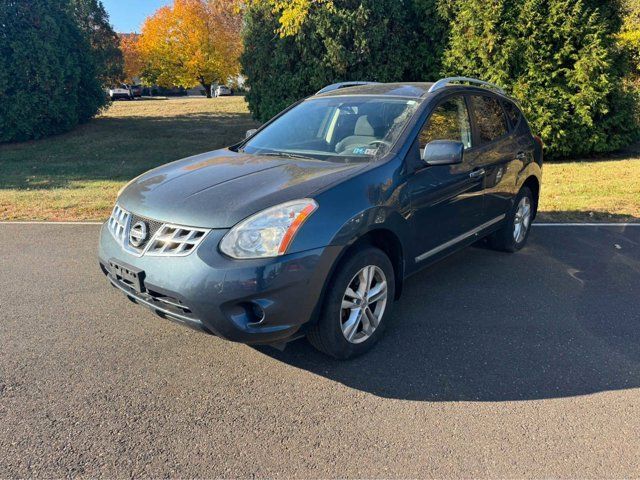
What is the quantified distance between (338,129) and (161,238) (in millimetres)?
1869

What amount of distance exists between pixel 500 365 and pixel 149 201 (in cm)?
254

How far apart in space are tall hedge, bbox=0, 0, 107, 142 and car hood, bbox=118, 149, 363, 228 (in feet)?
41.0

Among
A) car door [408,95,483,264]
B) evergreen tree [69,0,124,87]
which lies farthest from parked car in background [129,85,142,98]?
car door [408,95,483,264]

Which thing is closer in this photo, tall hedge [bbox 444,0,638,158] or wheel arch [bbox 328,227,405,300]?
wheel arch [bbox 328,227,405,300]

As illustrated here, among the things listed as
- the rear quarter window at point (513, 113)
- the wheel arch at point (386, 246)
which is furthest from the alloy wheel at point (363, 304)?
the rear quarter window at point (513, 113)

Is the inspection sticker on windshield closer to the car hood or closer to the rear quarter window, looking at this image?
the car hood

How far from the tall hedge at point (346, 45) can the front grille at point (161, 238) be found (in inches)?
367

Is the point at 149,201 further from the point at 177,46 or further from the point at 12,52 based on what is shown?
the point at 177,46

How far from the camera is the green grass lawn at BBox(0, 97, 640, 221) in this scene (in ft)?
25.2

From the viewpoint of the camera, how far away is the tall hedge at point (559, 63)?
1012 cm

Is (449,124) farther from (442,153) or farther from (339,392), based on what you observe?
(339,392)

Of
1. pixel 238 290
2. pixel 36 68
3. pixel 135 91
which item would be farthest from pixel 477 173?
pixel 135 91

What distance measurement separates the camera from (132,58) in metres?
37.3

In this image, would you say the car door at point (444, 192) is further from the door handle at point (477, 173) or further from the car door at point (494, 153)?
the car door at point (494, 153)
